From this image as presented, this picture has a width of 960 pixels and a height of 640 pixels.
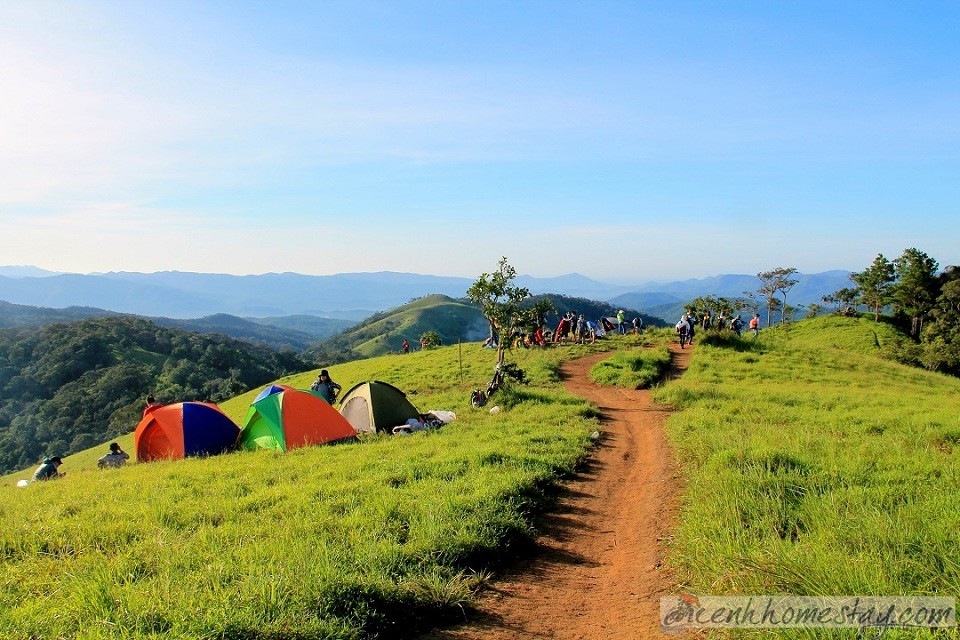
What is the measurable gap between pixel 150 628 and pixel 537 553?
423cm

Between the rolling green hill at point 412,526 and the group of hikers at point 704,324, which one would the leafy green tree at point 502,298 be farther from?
the group of hikers at point 704,324

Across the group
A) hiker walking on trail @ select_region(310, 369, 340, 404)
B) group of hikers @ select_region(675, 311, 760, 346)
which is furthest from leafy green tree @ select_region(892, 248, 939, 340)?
hiker walking on trail @ select_region(310, 369, 340, 404)

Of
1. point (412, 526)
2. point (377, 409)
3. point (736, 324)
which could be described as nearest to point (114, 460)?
point (377, 409)

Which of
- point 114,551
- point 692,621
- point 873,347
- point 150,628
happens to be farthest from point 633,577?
point 873,347

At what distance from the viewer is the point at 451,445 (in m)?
12.5

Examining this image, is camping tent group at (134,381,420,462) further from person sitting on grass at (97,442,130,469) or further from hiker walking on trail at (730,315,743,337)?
hiker walking on trail at (730,315,743,337)

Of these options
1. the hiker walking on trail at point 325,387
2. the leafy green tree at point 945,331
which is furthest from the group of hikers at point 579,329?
the leafy green tree at point 945,331

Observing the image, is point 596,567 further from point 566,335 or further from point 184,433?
point 566,335

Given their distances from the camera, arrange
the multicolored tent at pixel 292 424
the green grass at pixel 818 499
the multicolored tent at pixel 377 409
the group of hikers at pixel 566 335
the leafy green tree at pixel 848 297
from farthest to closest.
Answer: the leafy green tree at pixel 848 297 → the group of hikers at pixel 566 335 → the multicolored tent at pixel 377 409 → the multicolored tent at pixel 292 424 → the green grass at pixel 818 499

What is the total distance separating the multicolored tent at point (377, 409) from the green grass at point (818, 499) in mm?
7784

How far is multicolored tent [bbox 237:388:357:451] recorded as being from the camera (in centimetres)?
1495

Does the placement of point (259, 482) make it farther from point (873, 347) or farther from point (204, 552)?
point (873, 347)

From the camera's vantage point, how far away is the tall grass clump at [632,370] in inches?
847

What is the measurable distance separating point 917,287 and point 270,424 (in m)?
72.8
